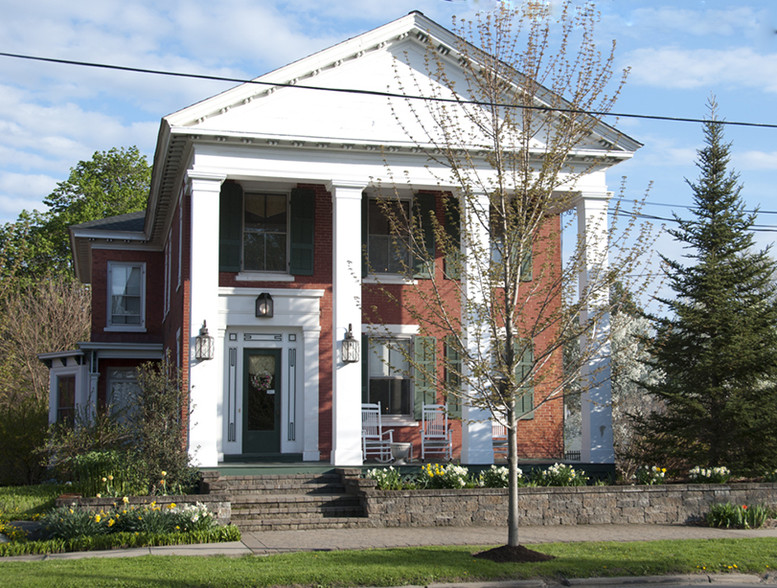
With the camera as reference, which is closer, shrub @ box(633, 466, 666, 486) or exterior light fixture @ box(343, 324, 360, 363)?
shrub @ box(633, 466, 666, 486)

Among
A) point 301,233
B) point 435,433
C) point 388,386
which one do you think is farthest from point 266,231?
point 435,433

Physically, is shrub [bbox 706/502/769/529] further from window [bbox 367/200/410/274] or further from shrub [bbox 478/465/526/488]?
window [bbox 367/200/410/274]

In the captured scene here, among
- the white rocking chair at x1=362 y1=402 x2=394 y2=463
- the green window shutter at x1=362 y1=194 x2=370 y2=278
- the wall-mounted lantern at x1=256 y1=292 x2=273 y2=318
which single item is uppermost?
the green window shutter at x1=362 y1=194 x2=370 y2=278

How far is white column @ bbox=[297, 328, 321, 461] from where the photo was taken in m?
17.7

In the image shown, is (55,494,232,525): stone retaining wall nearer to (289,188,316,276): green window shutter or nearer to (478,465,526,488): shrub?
(478,465,526,488): shrub

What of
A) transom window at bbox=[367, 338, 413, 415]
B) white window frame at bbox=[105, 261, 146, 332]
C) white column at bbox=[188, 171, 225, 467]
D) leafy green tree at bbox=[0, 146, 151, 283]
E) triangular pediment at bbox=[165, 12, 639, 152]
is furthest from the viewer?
leafy green tree at bbox=[0, 146, 151, 283]

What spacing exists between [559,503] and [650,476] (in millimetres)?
2415

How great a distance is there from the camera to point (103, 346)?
75.2ft

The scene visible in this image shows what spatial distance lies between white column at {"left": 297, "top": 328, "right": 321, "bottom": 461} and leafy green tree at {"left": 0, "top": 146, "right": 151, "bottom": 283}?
25.8m

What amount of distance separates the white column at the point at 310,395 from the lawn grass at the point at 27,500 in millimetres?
4767

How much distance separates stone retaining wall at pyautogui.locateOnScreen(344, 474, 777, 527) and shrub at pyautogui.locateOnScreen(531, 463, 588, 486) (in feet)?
2.45

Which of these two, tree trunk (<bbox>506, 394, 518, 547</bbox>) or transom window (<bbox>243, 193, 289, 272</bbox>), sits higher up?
transom window (<bbox>243, 193, 289, 272</bbox>)

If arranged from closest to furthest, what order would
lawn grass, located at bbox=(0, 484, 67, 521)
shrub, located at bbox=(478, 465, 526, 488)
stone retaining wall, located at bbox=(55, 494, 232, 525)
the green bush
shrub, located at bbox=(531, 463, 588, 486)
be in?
the green bush < stone retaining wall, located at bbox=(55, 494, 232, 525) < lawn grass, located at bbox=(0, 484, 67, 521) < shrub, located at bbox=(478, 465, 526, 488) < shrub, located at bbox=(531, 463, 588, 486)

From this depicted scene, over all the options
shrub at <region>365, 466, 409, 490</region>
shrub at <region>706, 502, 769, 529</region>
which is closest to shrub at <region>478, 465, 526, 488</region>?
shrub at <region>365, 466, 409, 490</region>
